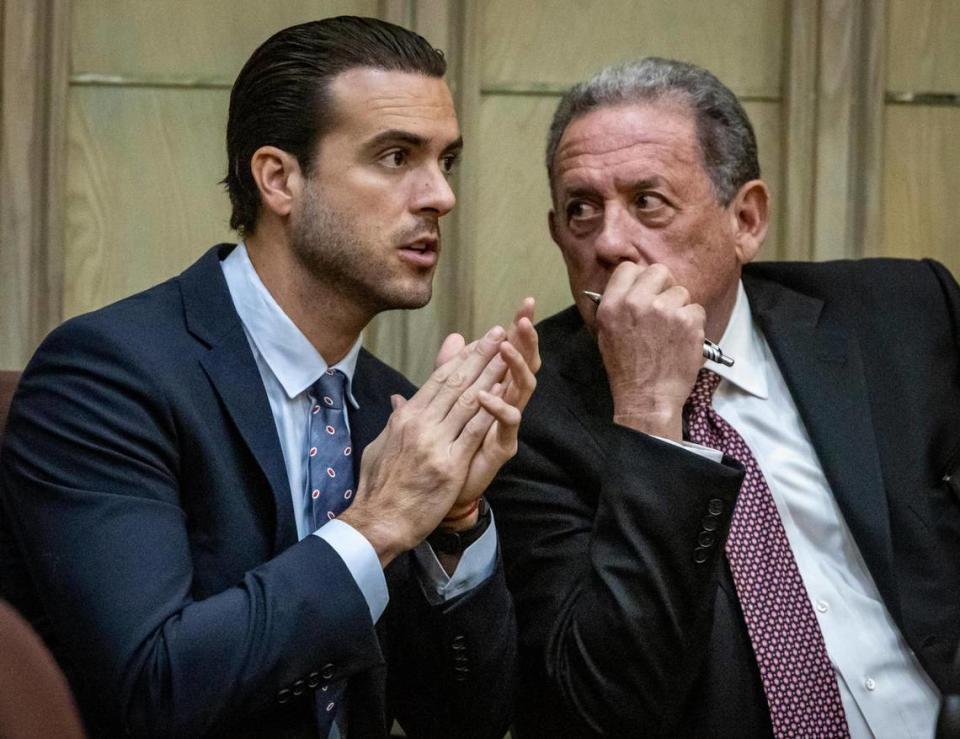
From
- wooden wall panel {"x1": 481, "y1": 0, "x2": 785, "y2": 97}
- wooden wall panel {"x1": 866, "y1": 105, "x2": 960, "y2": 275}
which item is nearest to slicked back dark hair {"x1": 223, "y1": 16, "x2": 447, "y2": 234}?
wooden wall panel {"x1": 481, "y1": 0, "x2": 785, "y2": 97}

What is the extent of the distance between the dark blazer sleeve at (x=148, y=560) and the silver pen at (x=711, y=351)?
2.02 feet

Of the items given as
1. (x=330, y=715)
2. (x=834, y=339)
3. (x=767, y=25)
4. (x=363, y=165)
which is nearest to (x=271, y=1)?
(x=363, y=165)

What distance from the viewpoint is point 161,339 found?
1951 millimetres

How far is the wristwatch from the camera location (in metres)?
2.02

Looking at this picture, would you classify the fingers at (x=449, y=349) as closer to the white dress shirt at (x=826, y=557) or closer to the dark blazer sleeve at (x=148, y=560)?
the dark blazer sleeve at (x=148, y=560)

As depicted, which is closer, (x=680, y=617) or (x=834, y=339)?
(x=680, y=617)

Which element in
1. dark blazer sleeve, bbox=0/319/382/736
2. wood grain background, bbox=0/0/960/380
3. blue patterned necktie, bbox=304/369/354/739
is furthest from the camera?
wood grain background, bbox=0/0/960/380

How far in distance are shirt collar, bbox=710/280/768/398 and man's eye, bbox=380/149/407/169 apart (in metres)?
0.58

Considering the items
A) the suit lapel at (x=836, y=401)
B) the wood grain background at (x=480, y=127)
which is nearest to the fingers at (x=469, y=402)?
the suit lapel at (x=836, y=401)

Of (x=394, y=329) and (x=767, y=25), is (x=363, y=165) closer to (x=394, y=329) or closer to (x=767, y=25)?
(x=394, y=329)

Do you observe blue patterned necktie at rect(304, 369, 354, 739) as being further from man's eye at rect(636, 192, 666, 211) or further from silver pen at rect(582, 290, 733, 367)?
man's eye at rect(636, 192, 666, 211)

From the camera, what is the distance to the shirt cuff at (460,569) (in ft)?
6.68

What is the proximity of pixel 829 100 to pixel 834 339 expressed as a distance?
0.57m

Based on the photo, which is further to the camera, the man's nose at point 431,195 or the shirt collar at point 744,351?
the shirt collar at point 744,351
